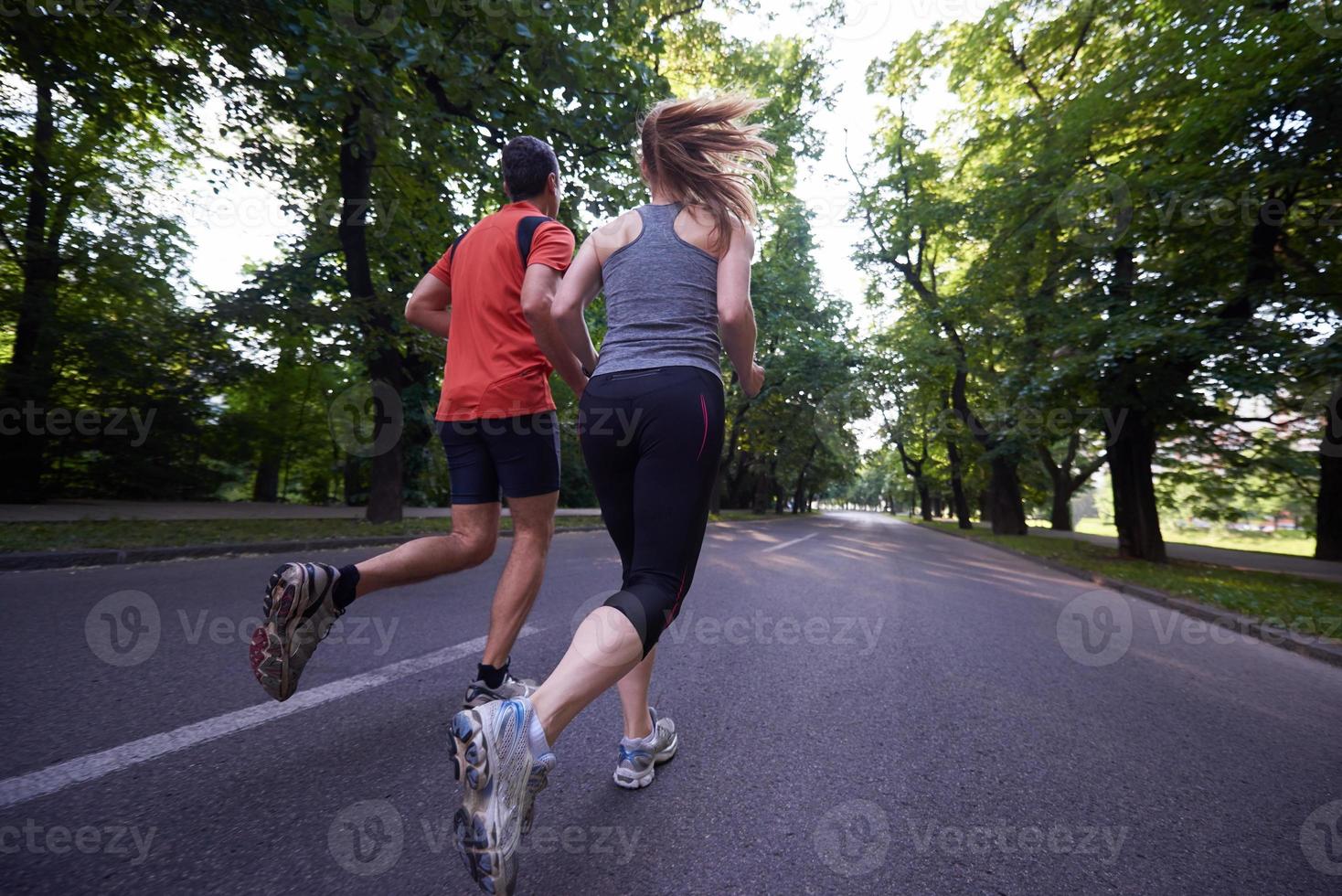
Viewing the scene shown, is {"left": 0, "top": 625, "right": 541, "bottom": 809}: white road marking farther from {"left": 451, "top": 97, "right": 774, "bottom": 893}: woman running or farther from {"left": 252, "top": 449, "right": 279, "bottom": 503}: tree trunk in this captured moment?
{"left": 252, "top": 449, "right": 279, "bottom": 503}: tree trunk

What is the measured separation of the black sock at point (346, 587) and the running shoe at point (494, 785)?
1.10 metres

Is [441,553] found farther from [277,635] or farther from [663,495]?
[663,495]

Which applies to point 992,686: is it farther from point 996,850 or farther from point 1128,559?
point 1128,559

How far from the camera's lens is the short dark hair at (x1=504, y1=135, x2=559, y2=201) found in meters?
2.53

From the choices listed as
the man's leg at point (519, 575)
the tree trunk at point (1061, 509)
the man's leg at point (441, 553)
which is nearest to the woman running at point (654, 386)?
the man's leg at point (519, 575)

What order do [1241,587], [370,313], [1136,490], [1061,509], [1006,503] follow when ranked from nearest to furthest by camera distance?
1. [1241,587]
2. [370,313]
3. [1136,490]
4. [1006,503]
5. [1061,509]

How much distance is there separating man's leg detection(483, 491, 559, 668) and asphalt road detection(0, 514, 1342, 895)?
1.33ft

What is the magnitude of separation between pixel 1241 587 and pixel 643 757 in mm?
9622

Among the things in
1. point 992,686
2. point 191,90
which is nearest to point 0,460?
point 191,90

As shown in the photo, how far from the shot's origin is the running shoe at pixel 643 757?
1.90 m

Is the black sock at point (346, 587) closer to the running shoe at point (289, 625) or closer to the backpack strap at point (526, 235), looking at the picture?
the running shoe at point (289, 625)

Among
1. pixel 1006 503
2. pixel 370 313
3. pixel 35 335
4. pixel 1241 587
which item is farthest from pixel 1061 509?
pixel 35 335

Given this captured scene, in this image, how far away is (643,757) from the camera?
1.94 metres

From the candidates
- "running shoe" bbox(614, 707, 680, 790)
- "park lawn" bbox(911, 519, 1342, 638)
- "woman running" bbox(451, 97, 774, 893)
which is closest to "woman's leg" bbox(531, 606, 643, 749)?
"woman running" bbox(451, 97, 774, 893)
